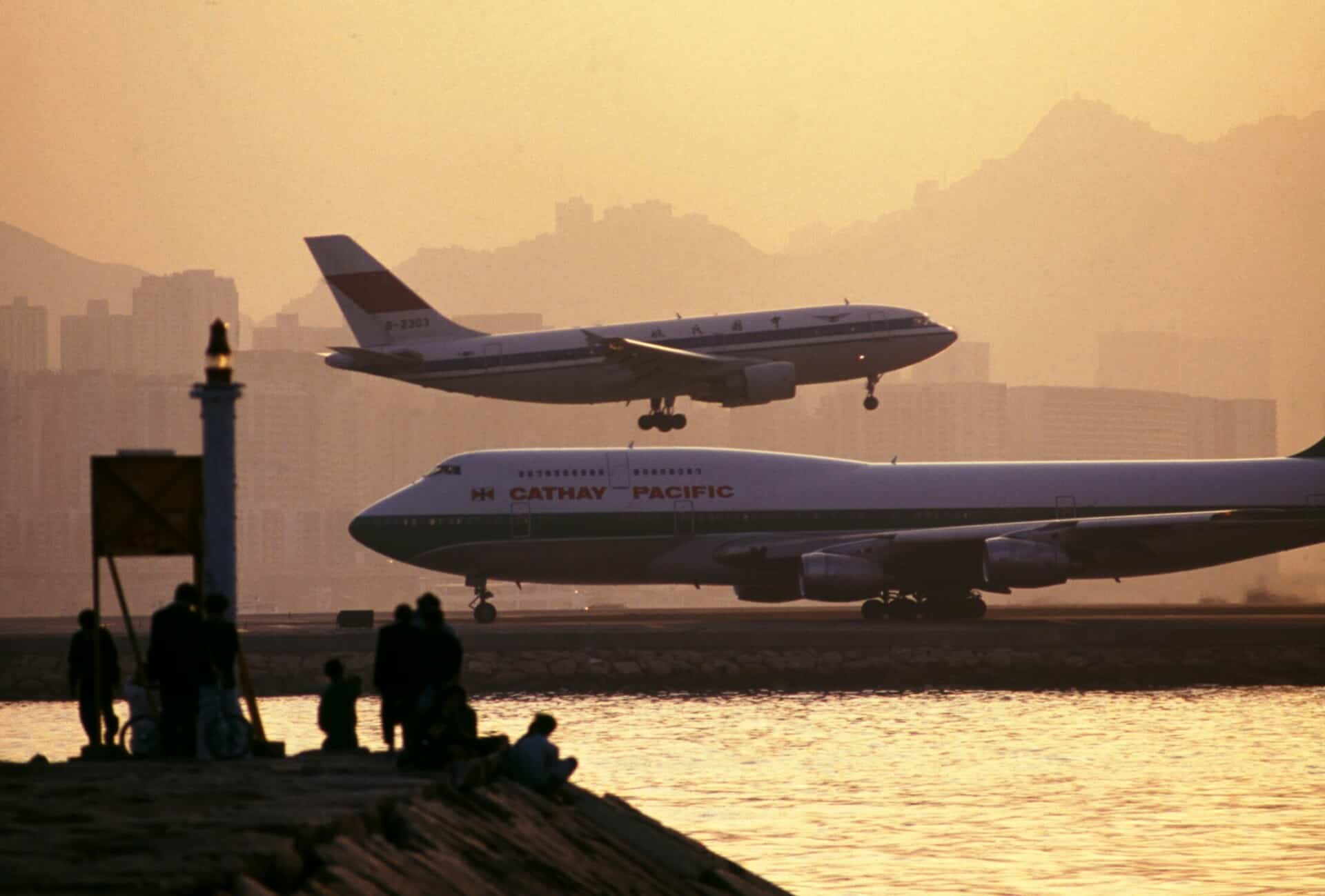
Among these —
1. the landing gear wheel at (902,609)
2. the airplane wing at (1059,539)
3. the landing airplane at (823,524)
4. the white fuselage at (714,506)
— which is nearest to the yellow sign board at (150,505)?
the white fuselage at (714,506)

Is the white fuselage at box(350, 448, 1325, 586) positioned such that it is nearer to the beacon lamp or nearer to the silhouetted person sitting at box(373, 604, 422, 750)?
the beacon lamp

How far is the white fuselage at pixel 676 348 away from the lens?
8138cm

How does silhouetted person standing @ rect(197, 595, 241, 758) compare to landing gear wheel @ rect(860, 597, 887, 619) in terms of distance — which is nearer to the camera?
silhouetted person standing @ rect(197, 595, 241, 758)

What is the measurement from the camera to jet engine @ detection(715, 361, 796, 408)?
261 ft

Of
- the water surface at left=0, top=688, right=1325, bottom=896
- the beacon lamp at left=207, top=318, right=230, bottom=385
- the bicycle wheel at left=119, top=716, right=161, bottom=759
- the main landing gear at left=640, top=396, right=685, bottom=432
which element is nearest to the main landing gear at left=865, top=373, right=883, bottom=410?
the main landing gear at left=640, top=396, right=685, bottom=432

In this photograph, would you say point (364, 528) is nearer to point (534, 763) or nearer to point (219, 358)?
point (534, 763)

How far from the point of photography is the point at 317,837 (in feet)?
70.6

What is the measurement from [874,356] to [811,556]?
1422cm

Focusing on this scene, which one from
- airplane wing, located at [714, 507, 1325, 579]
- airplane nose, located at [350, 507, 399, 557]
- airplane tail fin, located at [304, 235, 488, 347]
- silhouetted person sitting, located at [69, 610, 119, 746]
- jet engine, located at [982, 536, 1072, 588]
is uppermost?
airplane tail fin, located at [304, 235, 488, 347]

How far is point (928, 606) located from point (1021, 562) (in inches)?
208

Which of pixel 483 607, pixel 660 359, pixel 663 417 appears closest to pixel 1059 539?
pixel 660 359

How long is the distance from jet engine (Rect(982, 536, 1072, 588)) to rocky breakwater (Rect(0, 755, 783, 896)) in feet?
129

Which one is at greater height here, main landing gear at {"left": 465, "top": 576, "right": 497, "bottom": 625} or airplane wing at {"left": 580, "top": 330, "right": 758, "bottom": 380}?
airplane wing at {"left": 580, "top": 330, "right": 758, "bottom": 380}

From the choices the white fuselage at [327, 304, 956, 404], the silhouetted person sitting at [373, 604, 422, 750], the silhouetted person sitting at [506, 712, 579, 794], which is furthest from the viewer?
the white fuselage at [327, 304, 956, 404]
